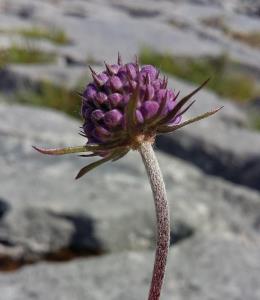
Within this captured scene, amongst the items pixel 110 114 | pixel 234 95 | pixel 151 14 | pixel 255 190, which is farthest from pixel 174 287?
pixel 151 14

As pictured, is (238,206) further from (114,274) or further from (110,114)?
(110,114)

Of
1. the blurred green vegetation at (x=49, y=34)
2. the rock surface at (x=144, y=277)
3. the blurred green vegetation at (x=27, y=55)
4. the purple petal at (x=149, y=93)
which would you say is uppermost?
the purple petal at (x=149, y=93)

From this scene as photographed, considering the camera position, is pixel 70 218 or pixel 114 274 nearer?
pixel 114 274

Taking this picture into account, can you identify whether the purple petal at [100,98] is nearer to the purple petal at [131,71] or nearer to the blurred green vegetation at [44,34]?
the purple petal at [131,71]

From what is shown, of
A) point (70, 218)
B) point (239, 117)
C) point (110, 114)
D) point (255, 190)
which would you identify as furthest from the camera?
point (239, 117)

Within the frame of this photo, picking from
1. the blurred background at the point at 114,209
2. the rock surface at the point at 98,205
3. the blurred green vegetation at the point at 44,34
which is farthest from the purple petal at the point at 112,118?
the blurred green vegetation at the point at 44,34

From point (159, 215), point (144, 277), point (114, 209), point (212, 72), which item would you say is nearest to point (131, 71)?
point (159, 215)

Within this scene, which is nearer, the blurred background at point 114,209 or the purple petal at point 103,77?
the purple petal at point 103,77

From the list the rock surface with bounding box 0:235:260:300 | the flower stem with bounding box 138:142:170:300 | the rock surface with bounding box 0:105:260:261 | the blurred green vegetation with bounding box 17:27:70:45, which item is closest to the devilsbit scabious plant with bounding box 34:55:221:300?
the flower stem with bounding box 138:142:170:300
